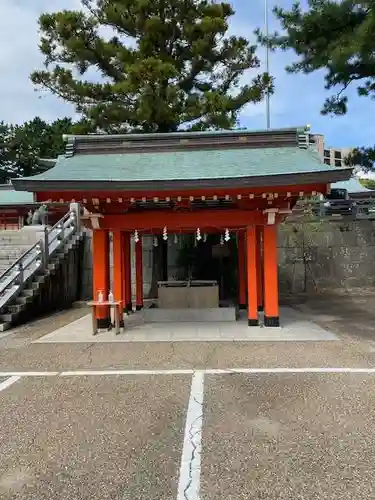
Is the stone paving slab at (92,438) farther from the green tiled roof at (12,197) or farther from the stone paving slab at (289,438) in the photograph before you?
the green tiled roof at (12,197)

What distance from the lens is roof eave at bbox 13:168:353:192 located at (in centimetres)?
776

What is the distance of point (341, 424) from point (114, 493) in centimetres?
217

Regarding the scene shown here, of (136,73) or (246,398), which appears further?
(136,73)

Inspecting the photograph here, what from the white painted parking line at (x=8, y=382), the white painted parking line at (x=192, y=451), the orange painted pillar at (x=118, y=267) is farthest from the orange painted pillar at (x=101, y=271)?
the white painted parking line at (x=192, y=451)

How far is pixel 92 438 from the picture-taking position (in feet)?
12.2

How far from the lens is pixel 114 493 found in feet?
9.18

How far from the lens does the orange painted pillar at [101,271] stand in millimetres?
9422

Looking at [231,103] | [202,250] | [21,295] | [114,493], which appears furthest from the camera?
[202,250]

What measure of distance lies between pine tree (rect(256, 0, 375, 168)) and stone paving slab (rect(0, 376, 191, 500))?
27.9ft

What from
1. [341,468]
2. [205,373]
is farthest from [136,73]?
[341,468]

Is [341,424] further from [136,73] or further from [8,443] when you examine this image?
[136,73]

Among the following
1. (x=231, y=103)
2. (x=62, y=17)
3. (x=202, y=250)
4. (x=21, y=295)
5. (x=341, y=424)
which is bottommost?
(x=341, y=424)

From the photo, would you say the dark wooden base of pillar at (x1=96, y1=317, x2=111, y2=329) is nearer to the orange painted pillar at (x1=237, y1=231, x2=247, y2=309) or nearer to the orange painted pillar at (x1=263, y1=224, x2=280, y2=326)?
the orange painted pillar at (x1=263, y1=224, x2=280, y2=326)

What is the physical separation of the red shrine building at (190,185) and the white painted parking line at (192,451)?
4.39 metres
